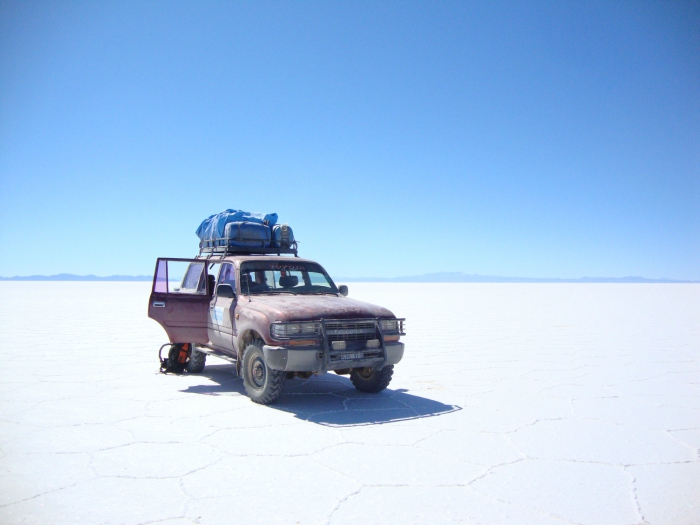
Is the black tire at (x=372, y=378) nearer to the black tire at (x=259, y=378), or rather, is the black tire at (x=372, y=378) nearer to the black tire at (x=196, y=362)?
the black tire at (x=259, y=378)

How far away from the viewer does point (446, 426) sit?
6047mm

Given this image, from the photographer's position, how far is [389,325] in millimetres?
7191

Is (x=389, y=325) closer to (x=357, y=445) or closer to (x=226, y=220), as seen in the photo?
(x=357, y=445)

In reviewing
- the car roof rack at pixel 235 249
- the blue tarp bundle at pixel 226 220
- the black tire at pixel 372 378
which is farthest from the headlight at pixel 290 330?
the blue tarp bundle at pixel 226 220

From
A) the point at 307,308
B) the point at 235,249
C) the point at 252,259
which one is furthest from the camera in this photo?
the point at 235,249

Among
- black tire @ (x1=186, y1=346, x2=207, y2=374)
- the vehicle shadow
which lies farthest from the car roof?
the vehicle shadow

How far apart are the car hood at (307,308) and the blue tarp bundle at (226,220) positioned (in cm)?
195

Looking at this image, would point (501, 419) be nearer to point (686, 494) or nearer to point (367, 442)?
point (367, 442)

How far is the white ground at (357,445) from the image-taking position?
13.0 ft

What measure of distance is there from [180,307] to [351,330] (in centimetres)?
282

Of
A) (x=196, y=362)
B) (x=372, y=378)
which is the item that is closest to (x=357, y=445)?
(x=372, y=378)

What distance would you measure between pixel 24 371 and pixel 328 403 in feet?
16.4

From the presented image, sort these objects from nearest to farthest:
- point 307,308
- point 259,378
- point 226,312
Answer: point 307,308, point 259,378, point 226,312

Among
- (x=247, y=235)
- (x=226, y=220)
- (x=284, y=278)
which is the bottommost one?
(x=284, y=278)
